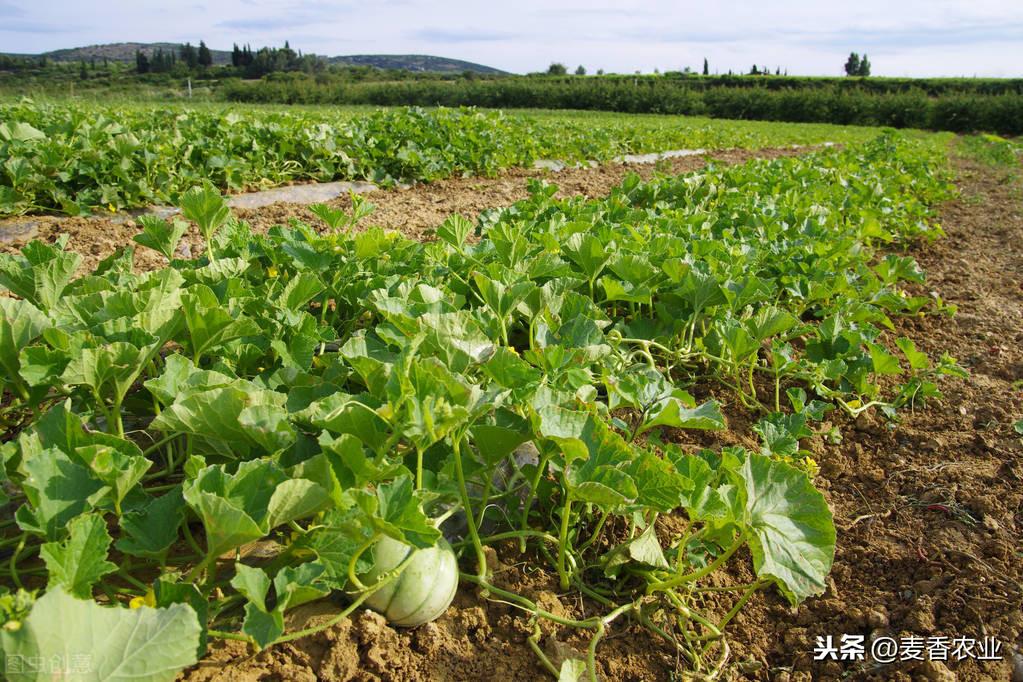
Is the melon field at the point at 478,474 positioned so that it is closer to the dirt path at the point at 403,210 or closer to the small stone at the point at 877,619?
the small stone at the point at 877,619

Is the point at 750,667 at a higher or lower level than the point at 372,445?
lower

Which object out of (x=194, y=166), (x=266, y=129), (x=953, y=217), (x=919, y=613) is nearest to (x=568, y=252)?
(x=919, y=613)

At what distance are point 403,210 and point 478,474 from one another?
486 centimetres

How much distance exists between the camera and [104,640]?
96 centimetres

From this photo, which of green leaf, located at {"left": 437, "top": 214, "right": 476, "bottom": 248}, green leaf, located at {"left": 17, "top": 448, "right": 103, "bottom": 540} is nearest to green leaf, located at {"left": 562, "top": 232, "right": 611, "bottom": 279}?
green leaf, located at {"left": 437, "top": 214, "right": 476, "bottom": 248}

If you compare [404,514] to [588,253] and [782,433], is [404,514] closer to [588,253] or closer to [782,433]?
[782,433]

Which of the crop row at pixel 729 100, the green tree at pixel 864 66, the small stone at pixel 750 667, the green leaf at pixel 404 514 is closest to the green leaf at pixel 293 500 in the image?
the green leaf at pixel 404 514

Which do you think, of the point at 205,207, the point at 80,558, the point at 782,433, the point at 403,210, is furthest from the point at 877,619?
the point at 403,210

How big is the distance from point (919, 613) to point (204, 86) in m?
64.1

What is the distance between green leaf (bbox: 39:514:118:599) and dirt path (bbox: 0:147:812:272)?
230 cm

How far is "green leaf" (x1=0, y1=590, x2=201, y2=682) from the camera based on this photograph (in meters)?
0.90

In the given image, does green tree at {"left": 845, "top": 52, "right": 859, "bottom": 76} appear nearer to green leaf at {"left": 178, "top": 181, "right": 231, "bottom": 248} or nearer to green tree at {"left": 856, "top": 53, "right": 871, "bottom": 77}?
green tree at {"left": 856, "top": 53, "right": 871, "bottom": 77}

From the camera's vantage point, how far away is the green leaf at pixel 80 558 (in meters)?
1.15

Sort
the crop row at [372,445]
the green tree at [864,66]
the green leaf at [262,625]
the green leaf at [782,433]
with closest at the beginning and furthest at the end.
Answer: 1. the green leaf at [262,625]
2. the crop row at [372,445]
3. the green leaf at [782,433]
4. the green tree at [864,66]
